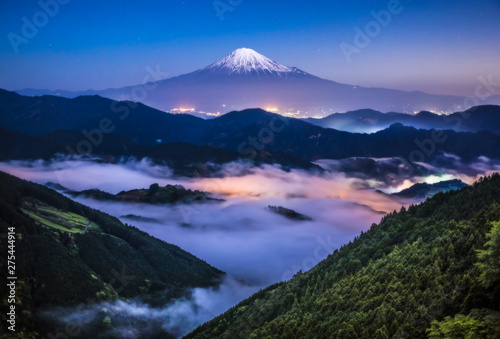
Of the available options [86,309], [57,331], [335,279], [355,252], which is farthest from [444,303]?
[86,309]

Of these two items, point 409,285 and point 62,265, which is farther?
point 62,265

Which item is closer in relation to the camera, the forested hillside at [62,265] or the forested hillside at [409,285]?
the forested hillside at [409,285]

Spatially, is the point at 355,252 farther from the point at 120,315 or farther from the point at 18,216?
the point at 18,216

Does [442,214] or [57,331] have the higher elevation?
[442,214]

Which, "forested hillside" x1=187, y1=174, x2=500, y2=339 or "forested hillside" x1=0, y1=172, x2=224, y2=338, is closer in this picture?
"forested hillside" x1=187, y1=174, x2=500, y2=339
